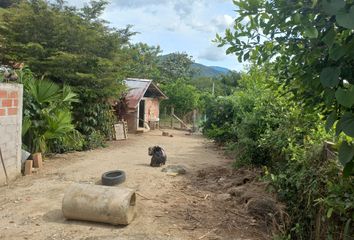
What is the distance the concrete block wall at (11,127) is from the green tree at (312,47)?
5804 millimetres

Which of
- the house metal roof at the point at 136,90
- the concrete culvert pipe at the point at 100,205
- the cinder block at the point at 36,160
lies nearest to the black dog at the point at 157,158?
the cinder block at the point at 36,160

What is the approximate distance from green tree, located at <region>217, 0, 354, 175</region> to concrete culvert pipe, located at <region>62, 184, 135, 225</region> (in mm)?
3009

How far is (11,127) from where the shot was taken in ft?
23.2

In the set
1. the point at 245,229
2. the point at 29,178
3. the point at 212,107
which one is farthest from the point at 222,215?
the point at 212,107

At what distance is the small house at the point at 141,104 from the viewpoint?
19797 millimetres

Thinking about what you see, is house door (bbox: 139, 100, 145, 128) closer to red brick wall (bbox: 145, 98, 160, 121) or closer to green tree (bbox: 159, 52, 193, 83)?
red brick wall (bbox: 145, 98, 160, 121)

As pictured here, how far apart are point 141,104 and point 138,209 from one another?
16700 millimetres

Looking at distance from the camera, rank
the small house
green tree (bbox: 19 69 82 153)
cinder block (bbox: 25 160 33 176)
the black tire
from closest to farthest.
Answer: the black tire, cinder block (bbox: 25 160 33 176), green tree (bbox: 19 69 82 153), the small house

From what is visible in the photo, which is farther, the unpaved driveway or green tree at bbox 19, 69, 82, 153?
green tree at bbox 19, 69, 82, 153

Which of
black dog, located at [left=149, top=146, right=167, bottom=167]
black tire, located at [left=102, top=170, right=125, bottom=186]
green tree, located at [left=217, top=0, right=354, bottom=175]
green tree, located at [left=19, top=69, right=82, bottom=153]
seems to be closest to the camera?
green tree, located at [left=217, top=0, right=354, bottom=175]

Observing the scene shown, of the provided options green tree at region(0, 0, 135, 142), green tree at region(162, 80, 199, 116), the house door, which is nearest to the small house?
the house door

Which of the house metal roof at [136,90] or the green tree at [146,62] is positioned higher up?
the green tree at [146,62]

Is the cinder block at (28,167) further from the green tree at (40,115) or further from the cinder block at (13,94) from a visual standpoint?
the cinder block at (13,94)

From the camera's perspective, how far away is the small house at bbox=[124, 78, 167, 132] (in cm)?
1980
